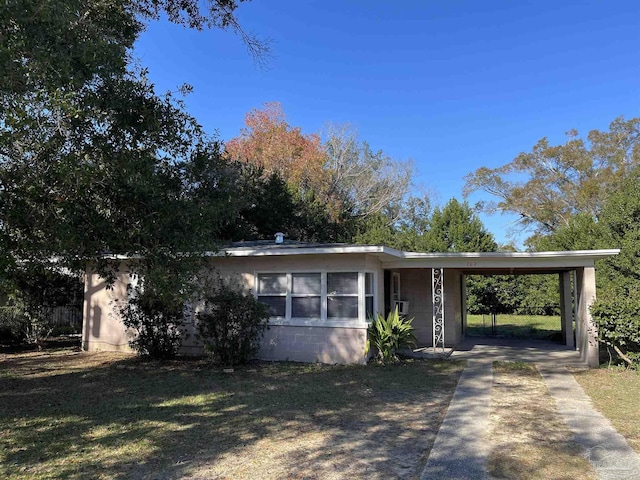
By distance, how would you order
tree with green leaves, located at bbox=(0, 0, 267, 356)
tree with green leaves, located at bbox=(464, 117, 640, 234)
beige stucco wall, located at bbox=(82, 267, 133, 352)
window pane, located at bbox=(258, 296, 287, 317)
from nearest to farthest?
1. tree with green leaves, located at bbox=(0, 0, 267, 356)
2. window pane, located at bbox=(258, 296, 287, 317)
3. beige stucco wall, located at bbox=(82, 267, 133, 352)
4. tree with green leaves, located at bbox=(464, 117, 640, 234)

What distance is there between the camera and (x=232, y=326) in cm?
973

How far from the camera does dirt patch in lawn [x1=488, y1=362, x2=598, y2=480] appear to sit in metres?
4.09

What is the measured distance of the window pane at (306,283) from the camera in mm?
10492

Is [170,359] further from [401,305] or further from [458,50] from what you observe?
[458,50]

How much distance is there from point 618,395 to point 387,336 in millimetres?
4281

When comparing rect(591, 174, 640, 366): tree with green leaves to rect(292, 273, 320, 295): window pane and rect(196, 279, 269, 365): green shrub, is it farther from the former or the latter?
rect(196, 279, 269, 365): green shrub

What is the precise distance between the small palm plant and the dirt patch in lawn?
2584 millimetres

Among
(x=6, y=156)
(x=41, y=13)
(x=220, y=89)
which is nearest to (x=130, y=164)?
(x=6, y=156)

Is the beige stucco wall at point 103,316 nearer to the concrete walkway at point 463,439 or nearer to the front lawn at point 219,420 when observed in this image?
the front lawn at point 219,420

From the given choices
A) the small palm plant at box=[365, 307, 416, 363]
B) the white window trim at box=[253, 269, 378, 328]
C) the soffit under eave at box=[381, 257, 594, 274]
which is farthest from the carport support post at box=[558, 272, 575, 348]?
the white window trim at box=[253, 269, 378, 328]

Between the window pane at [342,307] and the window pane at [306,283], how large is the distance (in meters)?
0.41

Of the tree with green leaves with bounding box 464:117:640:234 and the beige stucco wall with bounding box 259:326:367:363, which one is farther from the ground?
the tree with green leaves with bounding box 464:117:640:234

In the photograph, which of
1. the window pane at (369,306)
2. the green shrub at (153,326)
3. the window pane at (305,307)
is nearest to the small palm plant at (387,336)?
the window pane at (369,306)

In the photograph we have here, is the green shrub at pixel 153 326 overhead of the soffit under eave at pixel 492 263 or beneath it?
beneath
